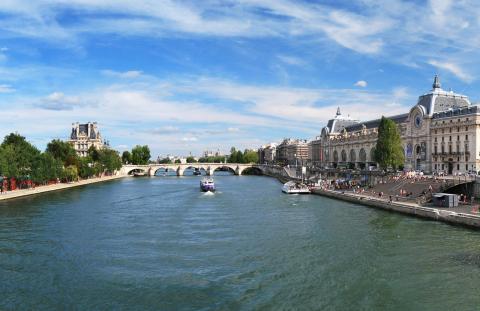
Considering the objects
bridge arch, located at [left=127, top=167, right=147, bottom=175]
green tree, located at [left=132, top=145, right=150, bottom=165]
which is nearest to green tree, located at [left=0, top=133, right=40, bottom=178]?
bridge arch, located at [left=127, top=167, right=147, bottom=175]

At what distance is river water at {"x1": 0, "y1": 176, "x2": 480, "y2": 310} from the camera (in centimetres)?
2191

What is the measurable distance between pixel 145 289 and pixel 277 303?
7053mm

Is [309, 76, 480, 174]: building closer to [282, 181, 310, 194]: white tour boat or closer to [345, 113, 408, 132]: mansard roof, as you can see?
[345, 113, 408, 132]: mansard roof

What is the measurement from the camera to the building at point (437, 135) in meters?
78.2

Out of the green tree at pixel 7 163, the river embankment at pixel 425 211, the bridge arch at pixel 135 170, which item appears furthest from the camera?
the bridge arch at pixel 135 170

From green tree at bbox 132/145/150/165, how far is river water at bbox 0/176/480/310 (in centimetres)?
14161

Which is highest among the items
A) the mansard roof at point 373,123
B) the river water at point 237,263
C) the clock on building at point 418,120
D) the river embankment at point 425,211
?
the mansard roof at point 373,123

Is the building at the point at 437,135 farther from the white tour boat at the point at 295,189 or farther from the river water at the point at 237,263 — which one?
the river water at the point at 237,263

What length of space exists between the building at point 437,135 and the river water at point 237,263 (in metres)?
38.9

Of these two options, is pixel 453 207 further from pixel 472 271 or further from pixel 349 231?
pixel 472 271

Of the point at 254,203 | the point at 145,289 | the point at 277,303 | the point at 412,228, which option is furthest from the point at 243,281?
the point at 254,203

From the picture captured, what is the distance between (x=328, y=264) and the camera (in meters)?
28.2

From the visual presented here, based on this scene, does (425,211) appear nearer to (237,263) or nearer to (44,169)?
(237,263)

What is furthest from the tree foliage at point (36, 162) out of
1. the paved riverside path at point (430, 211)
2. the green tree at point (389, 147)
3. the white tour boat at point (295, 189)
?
the green tree at point (389, 147)
